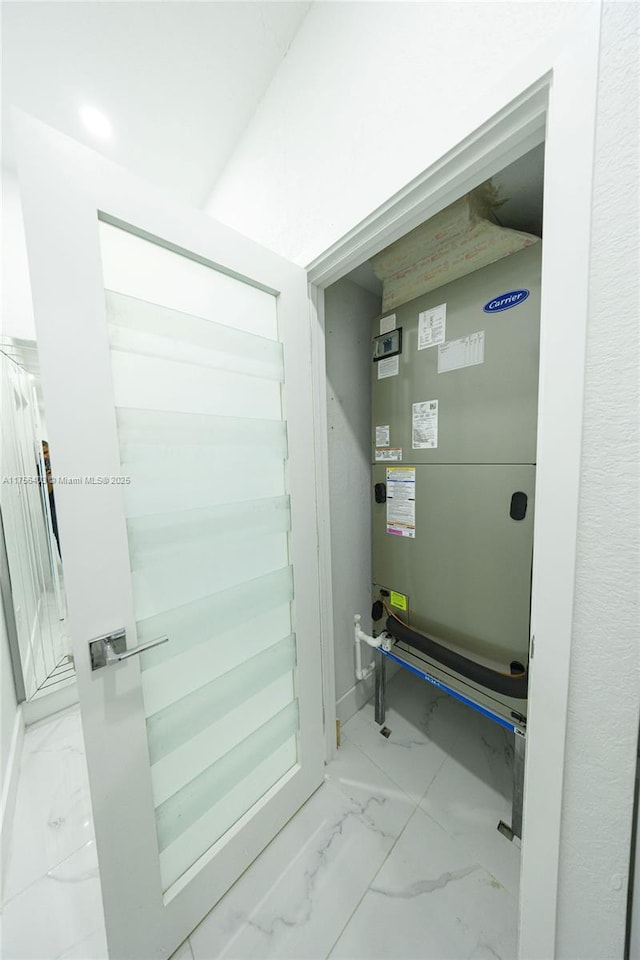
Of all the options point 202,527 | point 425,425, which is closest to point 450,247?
point 425,425

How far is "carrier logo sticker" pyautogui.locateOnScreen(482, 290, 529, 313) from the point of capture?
102 cm

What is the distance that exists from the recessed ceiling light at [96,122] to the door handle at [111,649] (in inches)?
72.5

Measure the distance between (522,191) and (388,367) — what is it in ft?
2.39

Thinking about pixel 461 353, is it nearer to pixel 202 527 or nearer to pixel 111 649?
pixel 202 527

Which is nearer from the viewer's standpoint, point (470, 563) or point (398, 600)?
point (470, 563)

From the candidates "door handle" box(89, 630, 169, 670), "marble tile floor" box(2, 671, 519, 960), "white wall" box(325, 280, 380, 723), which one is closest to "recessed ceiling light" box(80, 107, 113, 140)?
"white wall" box(325, 280, 380, 723)

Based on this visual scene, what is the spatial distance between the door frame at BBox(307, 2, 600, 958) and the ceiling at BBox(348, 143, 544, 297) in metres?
0.27

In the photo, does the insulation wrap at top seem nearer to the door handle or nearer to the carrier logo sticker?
the carrier logo sticker

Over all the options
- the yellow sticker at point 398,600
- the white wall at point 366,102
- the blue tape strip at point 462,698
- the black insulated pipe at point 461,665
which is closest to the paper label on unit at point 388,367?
the white wall at point 366,102

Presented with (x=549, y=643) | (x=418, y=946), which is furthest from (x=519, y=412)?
(x=418, y=946)

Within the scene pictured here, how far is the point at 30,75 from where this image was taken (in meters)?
1.02

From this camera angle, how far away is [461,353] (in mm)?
1172

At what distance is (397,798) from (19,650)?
6.24 feet

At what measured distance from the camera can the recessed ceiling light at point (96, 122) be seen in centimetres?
116
